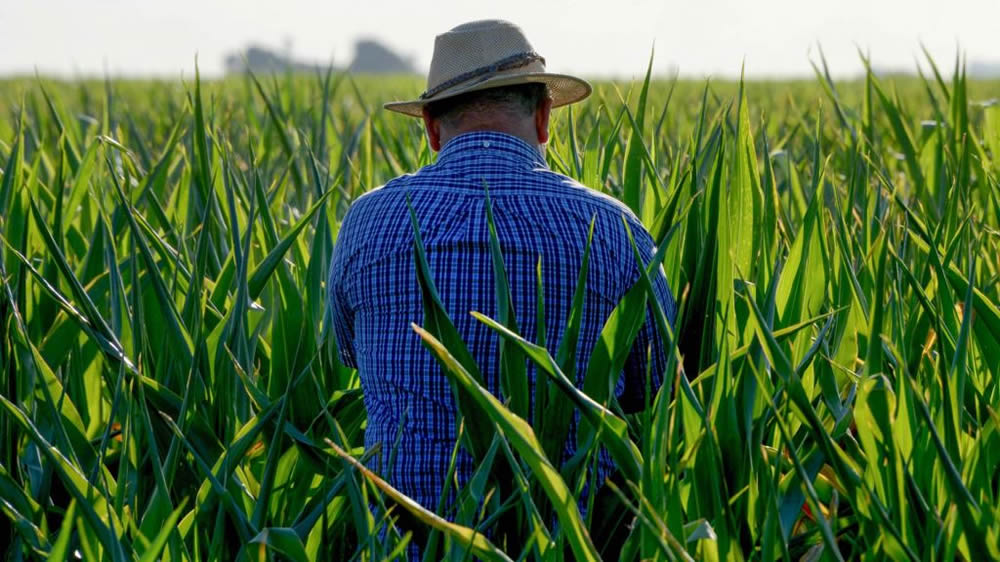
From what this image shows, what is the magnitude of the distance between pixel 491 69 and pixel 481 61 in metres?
0.02

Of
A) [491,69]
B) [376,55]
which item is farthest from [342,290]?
[376,55]

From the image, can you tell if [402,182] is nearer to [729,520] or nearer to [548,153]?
[548,153]

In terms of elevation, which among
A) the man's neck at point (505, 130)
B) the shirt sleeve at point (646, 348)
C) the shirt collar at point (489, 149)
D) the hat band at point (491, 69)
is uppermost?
the hat band at point (491, 69)

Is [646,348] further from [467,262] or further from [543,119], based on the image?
[543,119]

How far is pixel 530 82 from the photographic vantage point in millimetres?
1415

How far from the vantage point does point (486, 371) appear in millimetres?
1237

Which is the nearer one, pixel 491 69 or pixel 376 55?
pixel 491 69

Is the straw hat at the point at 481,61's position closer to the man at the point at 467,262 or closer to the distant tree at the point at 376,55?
the man at the point at 467,262

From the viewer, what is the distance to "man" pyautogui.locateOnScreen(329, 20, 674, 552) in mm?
1229

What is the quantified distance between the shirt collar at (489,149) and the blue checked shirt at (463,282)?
0.04ft

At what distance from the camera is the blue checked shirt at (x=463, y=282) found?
1225 mm

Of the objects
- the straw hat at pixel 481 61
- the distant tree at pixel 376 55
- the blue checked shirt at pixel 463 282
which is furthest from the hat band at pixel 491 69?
the distant tree at pixel 376 55

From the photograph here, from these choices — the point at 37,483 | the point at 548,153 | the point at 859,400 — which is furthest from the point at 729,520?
the point at 548,153

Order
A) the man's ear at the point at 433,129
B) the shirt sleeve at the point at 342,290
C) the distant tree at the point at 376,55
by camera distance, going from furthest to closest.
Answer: the distant tree at the point at 376,55 → the man's ear at the point at 433,129 → the shirt sleeve at the point at 342,290
